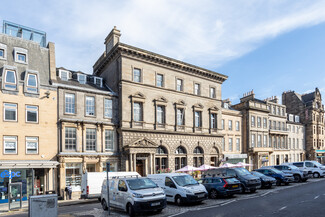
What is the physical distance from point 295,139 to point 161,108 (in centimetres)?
4002

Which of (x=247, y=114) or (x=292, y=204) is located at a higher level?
(x=247, y=114)

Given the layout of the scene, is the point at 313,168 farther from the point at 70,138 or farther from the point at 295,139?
the point at 295,139

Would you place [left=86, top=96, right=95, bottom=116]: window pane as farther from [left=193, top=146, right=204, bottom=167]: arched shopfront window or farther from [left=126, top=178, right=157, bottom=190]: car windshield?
[left=193, top=146, right=204, bottom=167]: arched shopfront window

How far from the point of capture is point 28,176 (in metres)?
22.7

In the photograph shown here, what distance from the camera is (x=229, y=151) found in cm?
4169

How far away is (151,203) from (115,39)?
72.8 ft

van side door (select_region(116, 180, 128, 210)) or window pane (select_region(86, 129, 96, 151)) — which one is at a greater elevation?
window pane (select_region(86, 129, 96, 151))

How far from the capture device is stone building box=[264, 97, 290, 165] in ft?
166

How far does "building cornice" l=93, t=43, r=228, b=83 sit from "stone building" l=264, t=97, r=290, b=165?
17.8 m

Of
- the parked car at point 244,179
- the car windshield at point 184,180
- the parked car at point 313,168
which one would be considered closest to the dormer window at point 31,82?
the car windshield at point 184,180

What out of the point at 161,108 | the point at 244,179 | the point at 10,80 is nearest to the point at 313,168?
the point at 244,179

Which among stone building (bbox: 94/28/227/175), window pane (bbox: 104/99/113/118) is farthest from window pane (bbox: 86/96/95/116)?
stone building (bbox: 94/28/227/175)

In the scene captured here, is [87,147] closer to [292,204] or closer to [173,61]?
[173,61]

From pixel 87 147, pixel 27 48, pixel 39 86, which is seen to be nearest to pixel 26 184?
pixel 87 147
